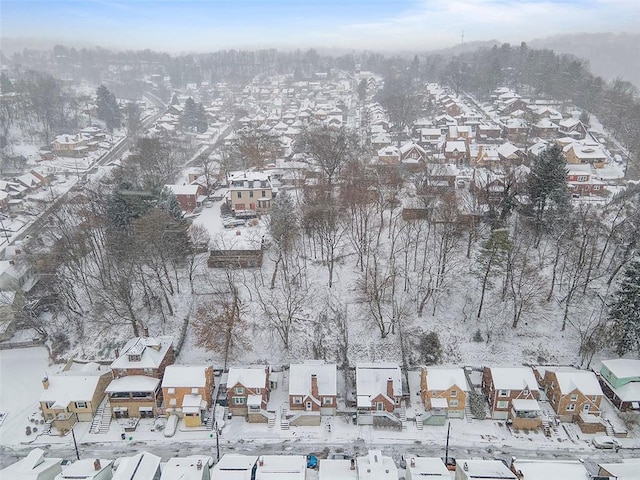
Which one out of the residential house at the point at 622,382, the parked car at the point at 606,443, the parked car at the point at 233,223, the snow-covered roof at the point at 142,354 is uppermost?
the parked car at the point at 233,223

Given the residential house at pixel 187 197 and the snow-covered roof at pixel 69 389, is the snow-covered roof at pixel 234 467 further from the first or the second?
the residential house at pixel 187 197

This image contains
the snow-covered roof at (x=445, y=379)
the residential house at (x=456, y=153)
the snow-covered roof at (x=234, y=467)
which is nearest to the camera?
the snow-covered roof at (x=234, y=467)

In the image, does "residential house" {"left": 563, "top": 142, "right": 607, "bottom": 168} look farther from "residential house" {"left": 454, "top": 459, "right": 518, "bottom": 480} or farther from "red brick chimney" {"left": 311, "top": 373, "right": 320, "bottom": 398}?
"red brick chimney" {"left": 311, "top": 373, "right": 320, "bottom": 398}

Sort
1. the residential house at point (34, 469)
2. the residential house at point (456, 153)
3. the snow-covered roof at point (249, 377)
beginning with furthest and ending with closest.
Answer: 1. the residential house at point (456, 153)
2. the snow-covered roof at point (249, 377)
3. the residential house at point (34, 469)

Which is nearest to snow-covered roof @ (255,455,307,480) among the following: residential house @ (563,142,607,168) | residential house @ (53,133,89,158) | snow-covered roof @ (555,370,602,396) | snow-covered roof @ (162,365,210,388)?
snow-covered roof @ (162,365,210,388)

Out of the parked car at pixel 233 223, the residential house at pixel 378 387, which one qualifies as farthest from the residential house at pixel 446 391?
the parked car at pixel 233 223

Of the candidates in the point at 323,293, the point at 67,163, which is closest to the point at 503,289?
the point at 323,293
